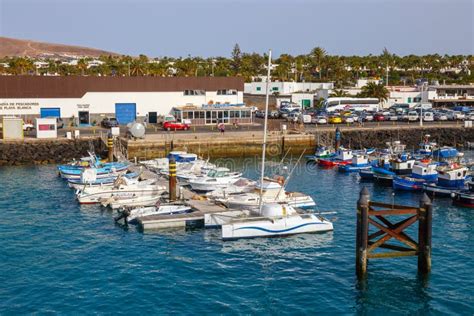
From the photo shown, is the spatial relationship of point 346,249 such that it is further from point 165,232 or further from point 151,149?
point 151,149

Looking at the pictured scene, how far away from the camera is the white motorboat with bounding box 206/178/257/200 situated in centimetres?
4622

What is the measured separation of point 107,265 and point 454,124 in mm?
68857

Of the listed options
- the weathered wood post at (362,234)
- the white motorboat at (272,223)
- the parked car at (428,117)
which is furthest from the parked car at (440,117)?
the weathered wood post at (362,234)

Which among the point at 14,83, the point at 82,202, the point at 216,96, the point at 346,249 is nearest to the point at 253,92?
the point at 216,96

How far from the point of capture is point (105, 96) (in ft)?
281

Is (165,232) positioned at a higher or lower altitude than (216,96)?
lower

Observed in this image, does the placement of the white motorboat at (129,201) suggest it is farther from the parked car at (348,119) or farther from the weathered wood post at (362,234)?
the parked car at (348,119)

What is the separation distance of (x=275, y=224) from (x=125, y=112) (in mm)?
53190

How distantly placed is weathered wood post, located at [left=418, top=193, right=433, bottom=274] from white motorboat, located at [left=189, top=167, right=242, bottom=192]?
22.1 meters

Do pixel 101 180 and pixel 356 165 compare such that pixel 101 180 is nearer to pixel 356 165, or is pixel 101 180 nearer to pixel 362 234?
pixel 356 165

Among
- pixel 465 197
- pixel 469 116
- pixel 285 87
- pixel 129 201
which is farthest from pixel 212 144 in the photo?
pixel 285 87

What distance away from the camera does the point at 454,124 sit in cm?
9025

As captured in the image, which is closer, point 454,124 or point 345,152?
point 345,152

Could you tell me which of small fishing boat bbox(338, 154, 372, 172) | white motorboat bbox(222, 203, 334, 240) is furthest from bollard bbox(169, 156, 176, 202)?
small fishing boat bbox(338, 154, 372, 172)
